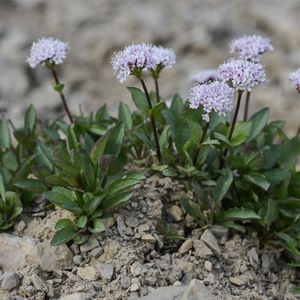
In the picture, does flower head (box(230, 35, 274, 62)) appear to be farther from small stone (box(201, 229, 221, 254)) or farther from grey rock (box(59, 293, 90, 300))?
grey rock (box(59, 293, 90, 300))

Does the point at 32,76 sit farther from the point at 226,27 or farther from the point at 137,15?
the point at 226,27

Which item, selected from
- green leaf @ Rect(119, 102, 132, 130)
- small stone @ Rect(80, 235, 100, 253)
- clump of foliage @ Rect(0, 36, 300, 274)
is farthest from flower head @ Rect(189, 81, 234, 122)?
small stone @ Rect(80, 235, 100, 253)

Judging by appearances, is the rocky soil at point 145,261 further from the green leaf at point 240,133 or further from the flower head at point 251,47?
the flower head at point 251,47

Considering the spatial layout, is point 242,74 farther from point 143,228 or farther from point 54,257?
point 54,257

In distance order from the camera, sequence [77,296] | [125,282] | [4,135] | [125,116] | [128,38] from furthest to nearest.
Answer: [128,38]
[4,135]
[125,116]
[125,282]
[77,296]

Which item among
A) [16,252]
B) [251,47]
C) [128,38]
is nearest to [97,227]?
[16,252]

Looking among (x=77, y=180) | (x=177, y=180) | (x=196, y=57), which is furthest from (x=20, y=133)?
(x=196, y=57)

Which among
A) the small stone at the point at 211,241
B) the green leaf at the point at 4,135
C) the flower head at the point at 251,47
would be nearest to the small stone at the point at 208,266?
the small stone at the point at 211,241
